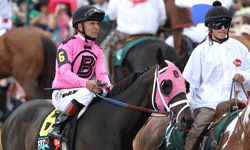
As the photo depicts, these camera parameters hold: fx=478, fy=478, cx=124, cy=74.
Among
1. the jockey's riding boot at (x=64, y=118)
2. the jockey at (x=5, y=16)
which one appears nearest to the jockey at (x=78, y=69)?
the jockey's riding boot at (x=64, y=118)

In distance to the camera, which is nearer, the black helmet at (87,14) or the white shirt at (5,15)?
the black helmet at (87,14)

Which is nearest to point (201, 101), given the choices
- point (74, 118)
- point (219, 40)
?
point (219, 40)

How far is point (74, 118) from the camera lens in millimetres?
5371

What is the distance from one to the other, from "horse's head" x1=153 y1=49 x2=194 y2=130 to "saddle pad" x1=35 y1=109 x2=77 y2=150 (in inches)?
43.6

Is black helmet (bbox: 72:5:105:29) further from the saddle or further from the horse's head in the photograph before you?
the saddle

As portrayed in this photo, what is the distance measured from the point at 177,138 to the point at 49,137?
1456mm

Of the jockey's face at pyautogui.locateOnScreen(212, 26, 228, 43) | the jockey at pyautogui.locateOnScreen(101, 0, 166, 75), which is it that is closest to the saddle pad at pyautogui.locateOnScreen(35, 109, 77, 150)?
the jockey's face at pyautogui.locateOnScreen(212, 26, 228, 43)

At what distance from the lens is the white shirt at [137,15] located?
29.3 feet

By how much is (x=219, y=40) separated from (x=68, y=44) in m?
1.72

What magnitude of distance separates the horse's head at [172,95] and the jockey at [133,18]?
425 centimetres

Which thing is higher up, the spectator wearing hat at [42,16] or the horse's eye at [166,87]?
the spectator wearing hat at [42,16]

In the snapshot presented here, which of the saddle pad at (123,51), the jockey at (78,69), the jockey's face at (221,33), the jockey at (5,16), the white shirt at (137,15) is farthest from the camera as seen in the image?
the jockey at (5,16)

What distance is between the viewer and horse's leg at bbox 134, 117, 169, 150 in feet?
19.0

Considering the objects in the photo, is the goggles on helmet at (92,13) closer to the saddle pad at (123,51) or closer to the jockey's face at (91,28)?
the jockey's face at (91,28)
